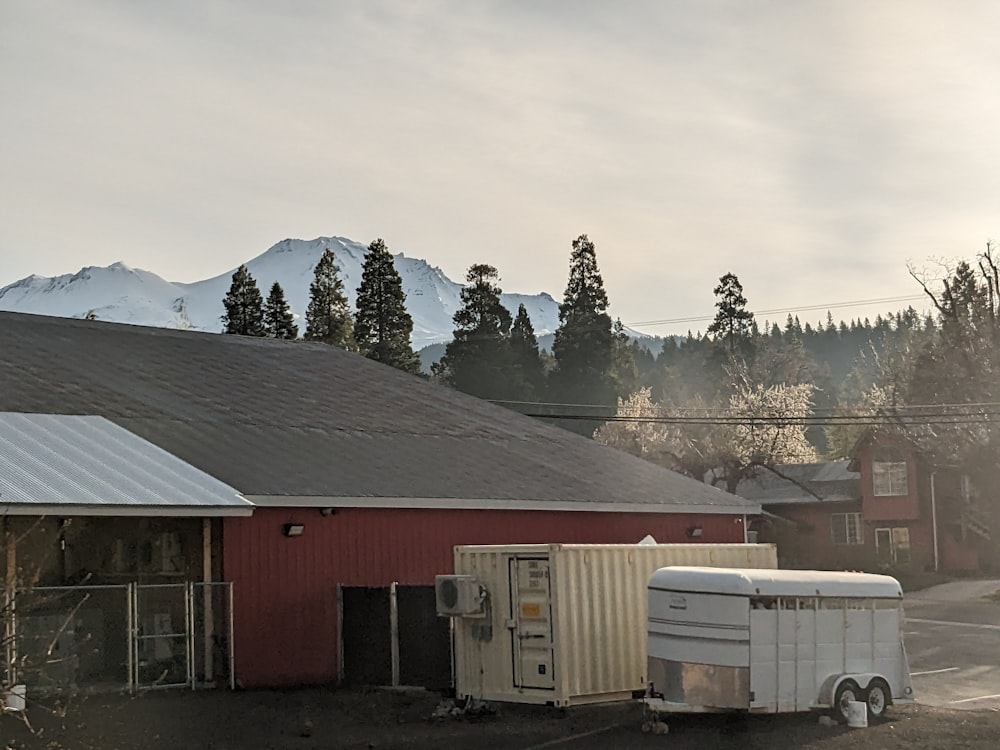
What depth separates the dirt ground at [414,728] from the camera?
636 inches

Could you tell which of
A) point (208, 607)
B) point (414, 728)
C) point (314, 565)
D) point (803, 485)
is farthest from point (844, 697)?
point (803, 485)

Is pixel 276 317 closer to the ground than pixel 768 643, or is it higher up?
higher up

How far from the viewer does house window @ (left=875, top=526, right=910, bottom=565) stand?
185 ft

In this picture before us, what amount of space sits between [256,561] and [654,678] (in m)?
7.21

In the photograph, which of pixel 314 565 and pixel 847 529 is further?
pixel 847 529

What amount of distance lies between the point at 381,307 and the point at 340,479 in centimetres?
5766

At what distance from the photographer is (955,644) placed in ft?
99.0

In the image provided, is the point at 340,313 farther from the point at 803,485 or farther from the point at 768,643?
the point at 768,643

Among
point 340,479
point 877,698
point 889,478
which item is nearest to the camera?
point 877,698

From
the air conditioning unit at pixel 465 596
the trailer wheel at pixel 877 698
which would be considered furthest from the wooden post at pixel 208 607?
the trailer wheel at pixel 877 698

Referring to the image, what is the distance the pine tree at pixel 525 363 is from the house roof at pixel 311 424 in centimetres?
5531

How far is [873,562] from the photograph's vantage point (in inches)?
2223

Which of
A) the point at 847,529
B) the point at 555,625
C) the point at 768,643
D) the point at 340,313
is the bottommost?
the point at 768,643

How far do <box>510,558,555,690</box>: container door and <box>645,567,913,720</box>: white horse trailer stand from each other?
1497 millimetres
